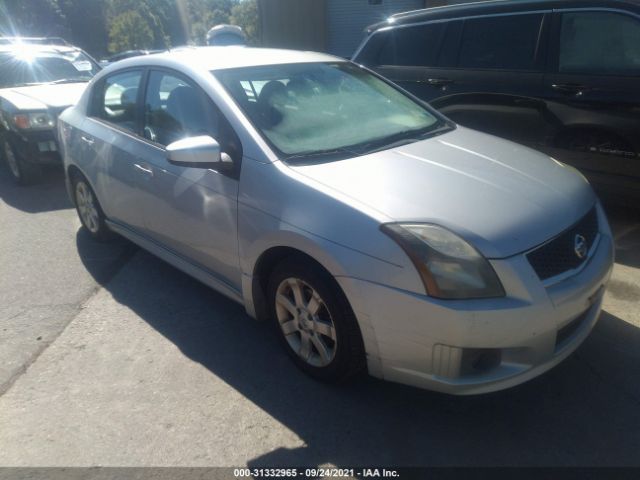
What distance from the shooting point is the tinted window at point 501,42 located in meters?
4.63

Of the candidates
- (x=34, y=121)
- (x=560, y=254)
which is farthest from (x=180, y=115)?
(x=34, y=121)

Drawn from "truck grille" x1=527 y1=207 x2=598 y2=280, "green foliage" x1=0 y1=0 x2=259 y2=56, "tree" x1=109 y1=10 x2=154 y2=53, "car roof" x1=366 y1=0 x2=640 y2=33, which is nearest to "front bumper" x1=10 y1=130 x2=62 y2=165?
"car roof" x1=366 y1=0 x2=640 y2=33

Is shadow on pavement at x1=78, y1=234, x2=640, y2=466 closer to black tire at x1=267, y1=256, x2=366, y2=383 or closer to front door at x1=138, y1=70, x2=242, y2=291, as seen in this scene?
black tire at x1=267, y1=256, x2=366, y2=383

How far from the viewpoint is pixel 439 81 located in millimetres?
5219

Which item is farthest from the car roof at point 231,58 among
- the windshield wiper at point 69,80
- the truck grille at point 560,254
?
the windshield wiper at point 69,80

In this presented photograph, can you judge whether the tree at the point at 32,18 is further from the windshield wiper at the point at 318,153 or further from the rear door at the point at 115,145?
the windshield wiper at the point at 318,153

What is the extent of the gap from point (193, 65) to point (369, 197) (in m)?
1.61

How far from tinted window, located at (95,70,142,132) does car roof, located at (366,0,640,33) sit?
2935mm

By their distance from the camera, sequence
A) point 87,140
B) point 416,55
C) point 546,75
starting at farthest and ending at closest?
point 416,55 → point 546,75 → point 87,140

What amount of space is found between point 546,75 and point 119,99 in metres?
3.50

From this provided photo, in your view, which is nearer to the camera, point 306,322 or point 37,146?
point 306,322

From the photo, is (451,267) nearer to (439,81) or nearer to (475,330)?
(475,330)

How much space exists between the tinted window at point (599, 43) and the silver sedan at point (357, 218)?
5.05 ft

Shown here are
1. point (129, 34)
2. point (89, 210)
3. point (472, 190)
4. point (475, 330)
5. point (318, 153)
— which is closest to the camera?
point (475, 330)
